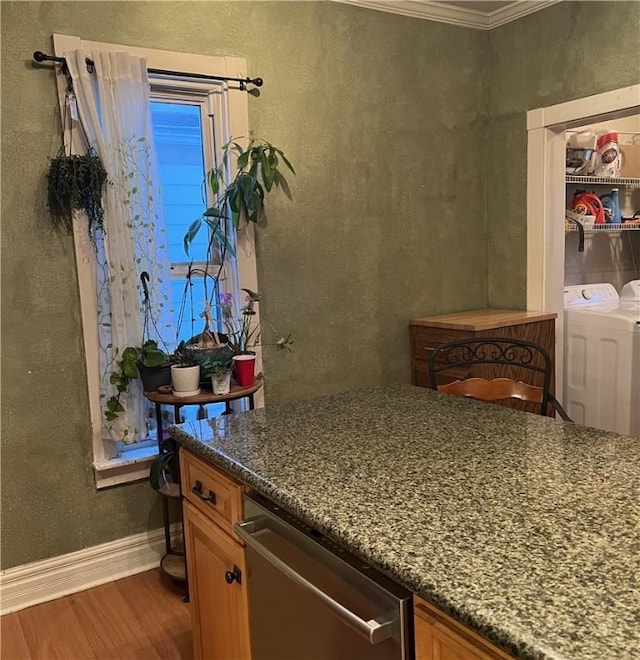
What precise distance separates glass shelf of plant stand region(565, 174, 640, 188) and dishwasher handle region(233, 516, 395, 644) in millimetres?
2987

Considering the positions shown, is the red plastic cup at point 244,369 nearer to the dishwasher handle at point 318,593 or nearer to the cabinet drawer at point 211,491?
the cabinet drawer at point 211,491

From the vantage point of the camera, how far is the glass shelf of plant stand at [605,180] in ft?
11.9

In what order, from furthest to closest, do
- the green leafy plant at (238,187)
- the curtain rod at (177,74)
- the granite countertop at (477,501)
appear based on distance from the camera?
1. the green leafy plant at (238,187)
2. the curtain rod at (177,74)
3. the granite countertop at (477,501)

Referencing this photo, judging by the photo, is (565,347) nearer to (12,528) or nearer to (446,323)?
(446,323)

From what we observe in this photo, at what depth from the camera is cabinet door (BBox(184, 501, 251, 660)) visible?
1.49m

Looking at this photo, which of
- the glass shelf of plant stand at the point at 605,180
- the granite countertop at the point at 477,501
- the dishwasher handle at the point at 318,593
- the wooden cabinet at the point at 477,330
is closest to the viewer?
the granite countertop at the point at 477,501

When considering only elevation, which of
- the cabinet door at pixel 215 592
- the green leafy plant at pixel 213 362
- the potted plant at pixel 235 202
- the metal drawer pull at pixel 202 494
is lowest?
the cabinet door at pixel 215 592

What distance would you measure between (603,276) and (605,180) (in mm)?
695

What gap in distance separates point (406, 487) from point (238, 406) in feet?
5.80

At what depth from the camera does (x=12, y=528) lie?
2414 mm

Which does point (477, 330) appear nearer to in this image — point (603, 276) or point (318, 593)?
point (603, 276)

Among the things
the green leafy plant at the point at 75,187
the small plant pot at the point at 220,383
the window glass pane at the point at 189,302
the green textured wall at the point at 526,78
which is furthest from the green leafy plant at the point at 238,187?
the green textured wall at the point at 526,78

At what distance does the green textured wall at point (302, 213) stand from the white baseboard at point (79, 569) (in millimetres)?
49

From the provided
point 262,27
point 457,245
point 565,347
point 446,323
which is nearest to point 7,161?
point 262,27
